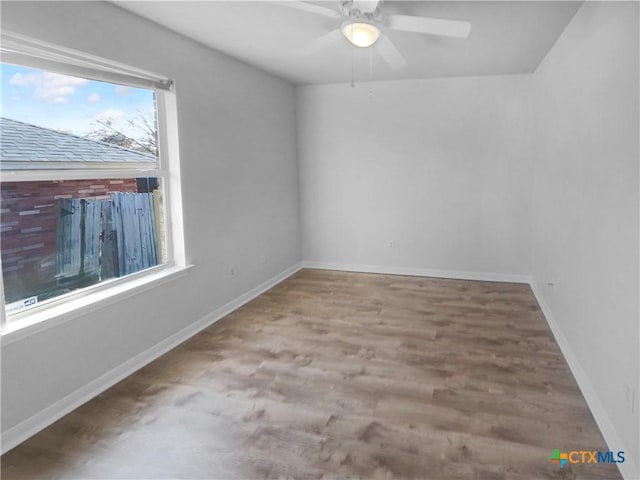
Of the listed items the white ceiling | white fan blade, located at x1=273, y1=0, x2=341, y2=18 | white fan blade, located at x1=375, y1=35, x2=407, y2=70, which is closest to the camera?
white fan blade, located at x1=273, y1=0, x2=341, y2=18

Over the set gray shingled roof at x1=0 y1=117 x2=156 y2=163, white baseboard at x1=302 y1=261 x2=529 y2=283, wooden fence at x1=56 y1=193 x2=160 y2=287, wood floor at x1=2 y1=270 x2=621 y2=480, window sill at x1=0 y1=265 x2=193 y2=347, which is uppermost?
gray shingled roof at x1=0 y1=117 x2=156 y2=163

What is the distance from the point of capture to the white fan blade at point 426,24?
8.53 ft

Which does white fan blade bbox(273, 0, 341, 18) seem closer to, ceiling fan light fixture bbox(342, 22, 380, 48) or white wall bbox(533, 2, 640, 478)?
ceiling fan light fixture bbox(342, 22, 380, 48)

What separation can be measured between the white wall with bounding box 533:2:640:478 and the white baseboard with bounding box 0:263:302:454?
9.40ft

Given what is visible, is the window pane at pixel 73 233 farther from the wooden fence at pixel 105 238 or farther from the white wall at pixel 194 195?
the white wall at pixel 194 195

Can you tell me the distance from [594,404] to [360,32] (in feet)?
8.12

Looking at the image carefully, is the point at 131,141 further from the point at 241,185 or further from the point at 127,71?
the point at 241,185

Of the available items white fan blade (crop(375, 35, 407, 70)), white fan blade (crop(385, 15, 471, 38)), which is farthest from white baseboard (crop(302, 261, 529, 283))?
white fan blade (crop(385, 15, 471, 38))

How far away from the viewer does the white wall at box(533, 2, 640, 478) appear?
187 centimetres

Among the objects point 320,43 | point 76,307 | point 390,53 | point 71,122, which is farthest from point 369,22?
point 76,307

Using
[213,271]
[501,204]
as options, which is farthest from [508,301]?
[213,271]

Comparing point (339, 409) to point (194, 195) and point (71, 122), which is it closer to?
point (194, 195)

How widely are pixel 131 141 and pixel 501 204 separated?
13.1 ft

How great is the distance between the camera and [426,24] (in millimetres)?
2684
